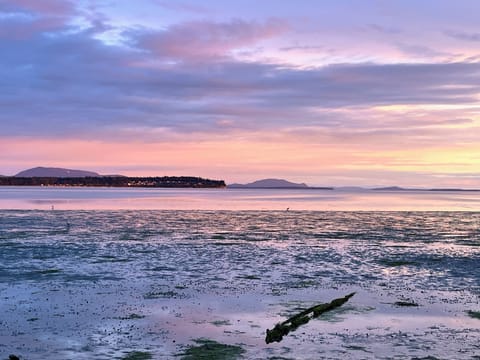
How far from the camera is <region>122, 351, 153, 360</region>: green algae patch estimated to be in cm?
1085

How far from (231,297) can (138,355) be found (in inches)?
241

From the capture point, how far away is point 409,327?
13539 mm

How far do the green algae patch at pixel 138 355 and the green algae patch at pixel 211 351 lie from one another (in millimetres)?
662

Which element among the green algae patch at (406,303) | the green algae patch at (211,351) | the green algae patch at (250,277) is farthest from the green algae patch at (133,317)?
the green algae patch at (406,303)

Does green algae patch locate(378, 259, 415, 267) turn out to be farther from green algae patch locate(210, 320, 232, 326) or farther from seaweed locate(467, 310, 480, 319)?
green algae patch locate(210, 320, 232, 326)

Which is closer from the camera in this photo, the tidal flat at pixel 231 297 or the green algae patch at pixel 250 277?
the tidal flat at pixel 231 297

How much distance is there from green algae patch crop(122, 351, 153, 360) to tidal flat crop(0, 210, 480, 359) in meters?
0.06

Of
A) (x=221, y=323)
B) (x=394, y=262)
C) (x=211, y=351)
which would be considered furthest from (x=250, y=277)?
(x=211, y=351)

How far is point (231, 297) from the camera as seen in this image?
55.5 feet

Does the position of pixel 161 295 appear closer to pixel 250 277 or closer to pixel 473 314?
pixel 250 277

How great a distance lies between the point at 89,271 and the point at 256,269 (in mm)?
6426

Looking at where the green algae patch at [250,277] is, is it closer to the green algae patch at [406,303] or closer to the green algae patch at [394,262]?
the green algae patch at [406,303]

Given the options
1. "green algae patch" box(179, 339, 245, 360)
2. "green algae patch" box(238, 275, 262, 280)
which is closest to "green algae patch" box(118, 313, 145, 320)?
"green algae patch" box(179, 339, 245, 360)

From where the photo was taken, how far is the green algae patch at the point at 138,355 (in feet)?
35.6
